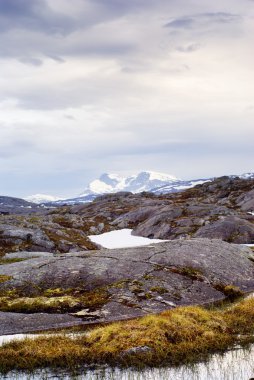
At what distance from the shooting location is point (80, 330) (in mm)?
22625

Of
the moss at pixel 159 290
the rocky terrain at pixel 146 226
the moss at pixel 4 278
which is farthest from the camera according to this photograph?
the rocky terrain at pixel 146 226

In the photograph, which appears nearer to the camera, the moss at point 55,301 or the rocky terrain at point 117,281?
the rocky terrain at point 117,281

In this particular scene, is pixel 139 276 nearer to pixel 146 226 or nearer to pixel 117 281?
pixel 117 281

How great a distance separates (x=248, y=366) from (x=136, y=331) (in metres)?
5.45

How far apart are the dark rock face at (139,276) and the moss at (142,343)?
14.3 ft

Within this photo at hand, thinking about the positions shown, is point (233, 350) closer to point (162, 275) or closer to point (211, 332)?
point (211, 332)

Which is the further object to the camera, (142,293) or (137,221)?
(137,221)

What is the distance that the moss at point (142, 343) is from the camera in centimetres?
1806

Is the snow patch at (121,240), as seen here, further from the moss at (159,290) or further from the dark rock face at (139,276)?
the moss at (159,290)

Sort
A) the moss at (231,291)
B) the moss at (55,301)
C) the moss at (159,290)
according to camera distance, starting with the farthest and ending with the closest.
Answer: the moss at (231,291) → the moss at (159,290) → the moss at (55,301)

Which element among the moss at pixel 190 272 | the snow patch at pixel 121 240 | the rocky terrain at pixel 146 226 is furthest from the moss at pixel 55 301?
the snow patch at pixel 121 240

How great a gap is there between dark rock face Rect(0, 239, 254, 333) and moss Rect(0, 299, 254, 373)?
434cm

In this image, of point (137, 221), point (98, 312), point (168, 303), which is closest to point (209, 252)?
point (168, 303)

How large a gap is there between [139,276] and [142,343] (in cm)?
1081
